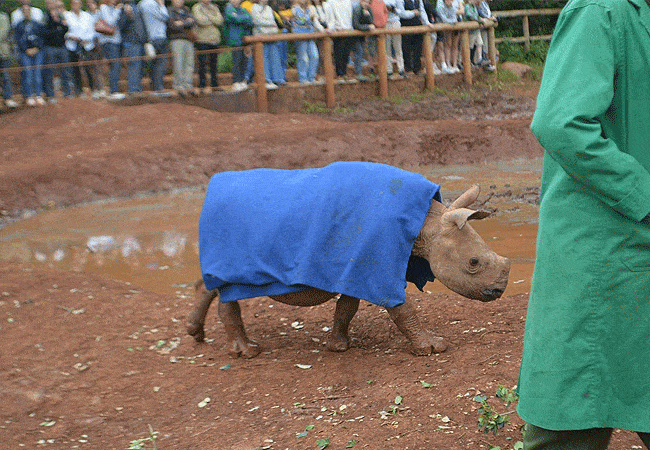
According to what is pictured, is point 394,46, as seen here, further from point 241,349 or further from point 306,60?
point 241,349

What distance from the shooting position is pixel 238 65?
16797mm

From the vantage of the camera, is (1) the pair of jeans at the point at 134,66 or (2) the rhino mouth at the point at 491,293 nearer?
(2) the rhino mouth at the point at 491,293

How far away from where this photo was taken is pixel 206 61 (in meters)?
16.7

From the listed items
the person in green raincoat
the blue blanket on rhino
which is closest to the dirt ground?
the blue blanket on rhino

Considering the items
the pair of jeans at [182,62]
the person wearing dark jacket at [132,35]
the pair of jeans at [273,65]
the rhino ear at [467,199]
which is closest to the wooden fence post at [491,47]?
the pair of jeans at [273,65]

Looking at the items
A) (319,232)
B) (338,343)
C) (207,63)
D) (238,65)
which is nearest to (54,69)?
(207,63)

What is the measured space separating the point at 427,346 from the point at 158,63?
11.8 metres

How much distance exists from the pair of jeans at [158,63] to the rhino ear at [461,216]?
11591mm

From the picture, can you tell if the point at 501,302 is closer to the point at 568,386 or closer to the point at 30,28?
the point at 568,386

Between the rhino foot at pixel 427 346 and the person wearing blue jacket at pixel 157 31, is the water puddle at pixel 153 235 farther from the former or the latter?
the person wearing blue jacket at pixel 157 31

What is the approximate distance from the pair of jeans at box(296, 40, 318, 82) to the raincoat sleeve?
49.1 feet

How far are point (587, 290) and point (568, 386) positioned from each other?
0.29 meters

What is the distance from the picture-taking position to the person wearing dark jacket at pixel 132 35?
15.8 m

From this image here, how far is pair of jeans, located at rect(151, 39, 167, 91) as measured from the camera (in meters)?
16.2
